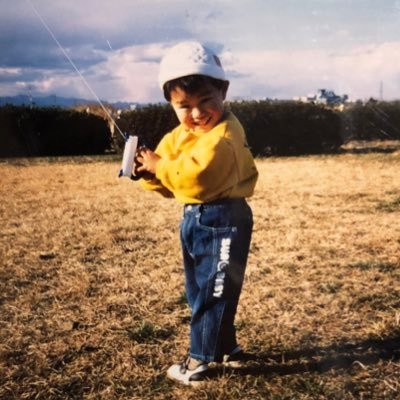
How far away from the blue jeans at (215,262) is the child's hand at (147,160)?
0.26 metres

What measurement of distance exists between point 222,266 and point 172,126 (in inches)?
560

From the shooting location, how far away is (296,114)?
16.7 metres

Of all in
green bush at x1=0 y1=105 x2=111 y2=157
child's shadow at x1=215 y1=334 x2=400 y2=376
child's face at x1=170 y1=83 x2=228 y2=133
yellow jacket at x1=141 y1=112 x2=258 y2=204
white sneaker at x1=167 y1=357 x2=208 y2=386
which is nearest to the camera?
yellow jacket at x1=141 y1=112 x2=258 y2=204

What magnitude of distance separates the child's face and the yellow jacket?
5 centimetres

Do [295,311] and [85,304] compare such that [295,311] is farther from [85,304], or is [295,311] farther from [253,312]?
[85,304]

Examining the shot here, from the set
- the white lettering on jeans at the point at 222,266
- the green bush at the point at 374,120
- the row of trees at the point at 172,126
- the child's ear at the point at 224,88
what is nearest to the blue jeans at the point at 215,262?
the white lettering on jeans at the point at 222,266

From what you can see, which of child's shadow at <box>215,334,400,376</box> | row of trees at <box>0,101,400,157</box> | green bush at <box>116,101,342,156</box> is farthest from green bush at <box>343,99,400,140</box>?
child's shadow at <box>215,334,400,376</box>

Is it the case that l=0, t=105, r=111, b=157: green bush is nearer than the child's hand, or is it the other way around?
the child's hand

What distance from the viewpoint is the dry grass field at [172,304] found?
2.43m

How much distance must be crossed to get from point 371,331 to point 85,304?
186 cm

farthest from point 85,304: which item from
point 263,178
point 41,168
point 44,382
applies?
point 41,168

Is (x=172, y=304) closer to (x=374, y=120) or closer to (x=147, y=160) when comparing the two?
(x=147, y=160)

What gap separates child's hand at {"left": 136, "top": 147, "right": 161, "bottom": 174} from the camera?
7.11ft

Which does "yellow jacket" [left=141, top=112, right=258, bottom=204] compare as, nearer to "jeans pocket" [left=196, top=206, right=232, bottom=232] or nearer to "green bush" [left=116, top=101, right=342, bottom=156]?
"jeans pocket" [left=196, top=206, right=232, bottom=232]
